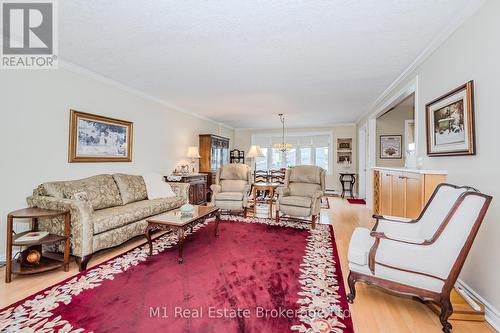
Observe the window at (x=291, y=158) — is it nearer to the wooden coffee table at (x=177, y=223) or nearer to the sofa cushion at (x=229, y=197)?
the sofa cushion at (x=229, y=197)

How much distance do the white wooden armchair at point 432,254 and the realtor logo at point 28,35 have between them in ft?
11.3

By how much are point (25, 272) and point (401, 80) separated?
526cm

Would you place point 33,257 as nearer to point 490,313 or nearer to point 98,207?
point 98,207

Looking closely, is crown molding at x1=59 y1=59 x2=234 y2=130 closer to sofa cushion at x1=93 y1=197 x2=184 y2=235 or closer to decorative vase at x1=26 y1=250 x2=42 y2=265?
sofa cushion at x1=93 y1=197 x2=184 y2=235

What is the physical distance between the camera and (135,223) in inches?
121

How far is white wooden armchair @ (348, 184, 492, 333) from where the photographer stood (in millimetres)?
1580

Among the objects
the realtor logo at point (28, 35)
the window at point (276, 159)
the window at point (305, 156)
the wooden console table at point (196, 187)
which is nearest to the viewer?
the realtor logo at point (28, 35)

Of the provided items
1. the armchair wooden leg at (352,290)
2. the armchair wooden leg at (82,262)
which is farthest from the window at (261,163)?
the armchair wooden leg at (352,290)

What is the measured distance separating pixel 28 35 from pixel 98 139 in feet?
4.92

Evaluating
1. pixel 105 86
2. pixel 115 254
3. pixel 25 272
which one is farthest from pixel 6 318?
pixel 105 86

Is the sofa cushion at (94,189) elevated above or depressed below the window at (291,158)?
below

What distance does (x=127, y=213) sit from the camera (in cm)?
297

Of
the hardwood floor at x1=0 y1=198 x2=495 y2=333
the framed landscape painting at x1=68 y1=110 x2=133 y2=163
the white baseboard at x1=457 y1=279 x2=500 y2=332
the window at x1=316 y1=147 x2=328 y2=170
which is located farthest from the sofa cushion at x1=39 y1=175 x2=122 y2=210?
the window at x1=316 y1=147 x2=328 y2=170

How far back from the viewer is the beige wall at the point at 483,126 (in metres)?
1.72
